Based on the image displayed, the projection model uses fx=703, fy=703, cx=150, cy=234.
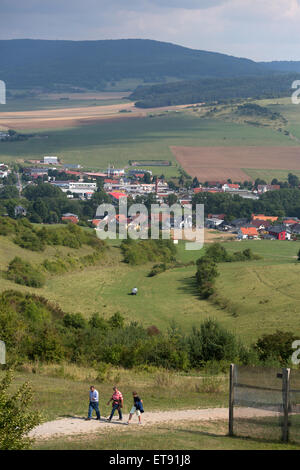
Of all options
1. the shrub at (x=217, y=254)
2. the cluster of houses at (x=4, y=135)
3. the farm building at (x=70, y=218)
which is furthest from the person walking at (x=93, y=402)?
the cluster of houses at (x=4, y=135)

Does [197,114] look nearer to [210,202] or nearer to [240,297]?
[210,202]

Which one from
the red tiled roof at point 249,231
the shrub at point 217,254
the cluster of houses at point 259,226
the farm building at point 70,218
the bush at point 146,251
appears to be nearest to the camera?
the shrub at point 217,254

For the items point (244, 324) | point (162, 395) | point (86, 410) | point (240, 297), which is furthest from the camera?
point (240, 297)

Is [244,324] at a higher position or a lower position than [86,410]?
lower

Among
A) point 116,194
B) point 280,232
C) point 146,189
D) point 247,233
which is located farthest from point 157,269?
point 146,189

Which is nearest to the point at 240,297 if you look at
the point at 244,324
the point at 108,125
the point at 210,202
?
the point at 244,324

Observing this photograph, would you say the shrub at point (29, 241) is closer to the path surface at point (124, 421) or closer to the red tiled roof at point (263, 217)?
the path surface at point (124, 421)
